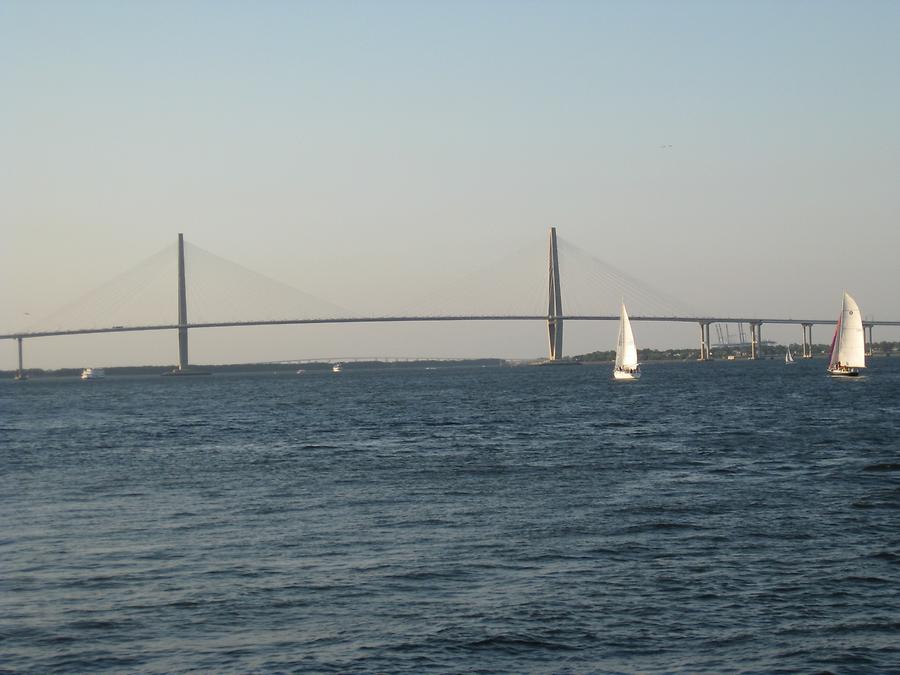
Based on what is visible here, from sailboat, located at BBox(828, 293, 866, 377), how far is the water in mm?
38834

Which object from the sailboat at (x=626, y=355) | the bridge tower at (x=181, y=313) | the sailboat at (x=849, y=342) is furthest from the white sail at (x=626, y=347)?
the bridge tower at (x=181, y=313)

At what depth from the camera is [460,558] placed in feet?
48.8

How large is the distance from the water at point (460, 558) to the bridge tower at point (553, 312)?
277ft

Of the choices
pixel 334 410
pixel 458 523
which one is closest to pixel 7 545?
pixel 458 523

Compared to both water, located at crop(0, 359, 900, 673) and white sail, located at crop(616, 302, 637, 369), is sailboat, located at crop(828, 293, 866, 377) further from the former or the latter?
water, located at crop(0, 359, 900, 673)

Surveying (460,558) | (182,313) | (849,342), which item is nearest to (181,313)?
(182,313)

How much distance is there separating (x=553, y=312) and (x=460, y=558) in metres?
102

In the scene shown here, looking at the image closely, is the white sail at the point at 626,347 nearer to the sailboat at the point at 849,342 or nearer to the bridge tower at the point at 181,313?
the sailboat at the point at 849,342

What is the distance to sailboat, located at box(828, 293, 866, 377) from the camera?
224ft

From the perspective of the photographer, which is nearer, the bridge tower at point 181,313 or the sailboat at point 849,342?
the sailboat at point 849,342

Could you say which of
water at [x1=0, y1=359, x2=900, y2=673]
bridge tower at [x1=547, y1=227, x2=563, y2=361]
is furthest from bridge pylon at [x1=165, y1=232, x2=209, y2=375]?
water at [x1=0, y1=359, x2=900, y2=673]

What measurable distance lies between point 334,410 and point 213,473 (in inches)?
1209

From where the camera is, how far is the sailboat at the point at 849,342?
68.4m

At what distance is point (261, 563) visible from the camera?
14805mm
